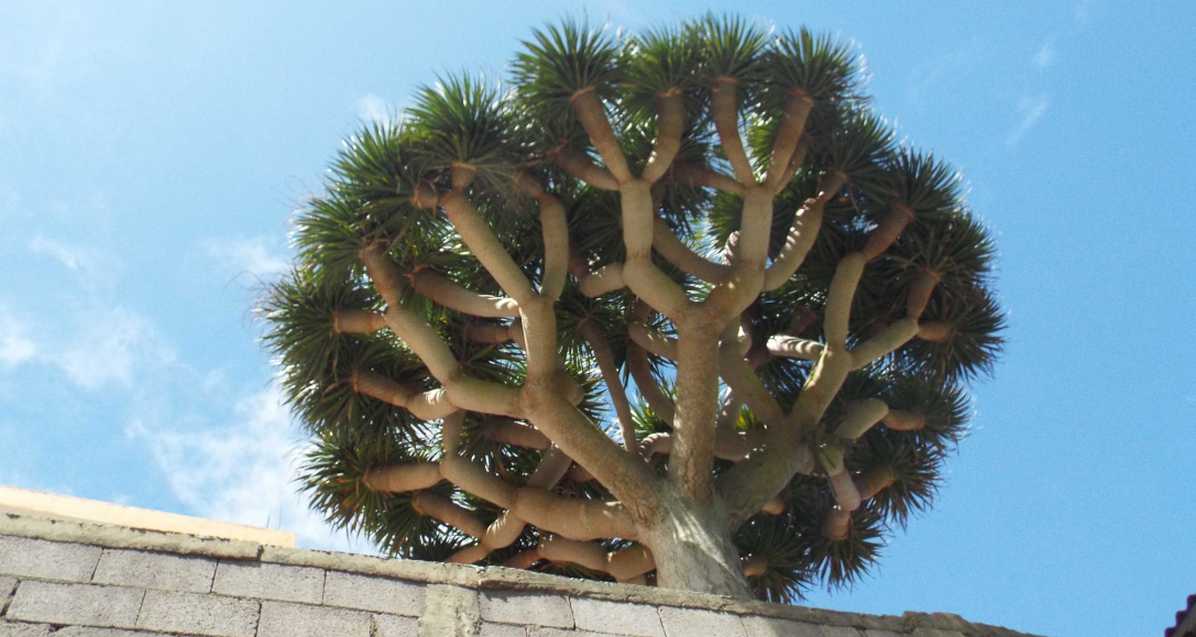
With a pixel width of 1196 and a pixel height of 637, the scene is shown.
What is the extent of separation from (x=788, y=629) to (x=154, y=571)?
2.47 metres

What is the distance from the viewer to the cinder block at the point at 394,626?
384cm

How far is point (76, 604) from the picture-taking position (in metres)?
3.53

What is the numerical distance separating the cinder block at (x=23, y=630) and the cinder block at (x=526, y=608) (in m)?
1.43

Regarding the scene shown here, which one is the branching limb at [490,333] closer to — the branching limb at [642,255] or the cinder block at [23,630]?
the branching limb at [642,255]

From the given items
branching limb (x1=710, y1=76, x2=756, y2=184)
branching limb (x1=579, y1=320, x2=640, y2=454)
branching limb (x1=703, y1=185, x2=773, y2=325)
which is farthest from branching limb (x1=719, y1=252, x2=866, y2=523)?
branching limb (x1=710, y1=76, x2=756, y2=184)

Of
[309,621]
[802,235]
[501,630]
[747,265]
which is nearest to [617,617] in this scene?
[501,630]

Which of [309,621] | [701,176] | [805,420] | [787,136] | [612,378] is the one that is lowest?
[309,621]

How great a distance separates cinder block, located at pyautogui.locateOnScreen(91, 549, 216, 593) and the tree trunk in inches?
111

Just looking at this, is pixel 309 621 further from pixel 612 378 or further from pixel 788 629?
pixel 612 378

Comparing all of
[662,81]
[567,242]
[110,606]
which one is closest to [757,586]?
[567,242]

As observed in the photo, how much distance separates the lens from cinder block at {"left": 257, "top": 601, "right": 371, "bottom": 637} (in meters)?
3.71

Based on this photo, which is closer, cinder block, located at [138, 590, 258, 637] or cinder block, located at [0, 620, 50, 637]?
cinder block, located at [0, 620, 50, 637]

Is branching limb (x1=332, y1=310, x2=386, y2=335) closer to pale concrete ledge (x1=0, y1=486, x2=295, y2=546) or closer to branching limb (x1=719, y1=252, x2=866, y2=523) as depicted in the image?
branching limb (x1=719, y1=252, x2=866, y2=523)

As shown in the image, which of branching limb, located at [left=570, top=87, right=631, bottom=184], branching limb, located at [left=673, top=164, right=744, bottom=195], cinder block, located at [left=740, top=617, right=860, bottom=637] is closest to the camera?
cinder block, located at [left=740, top=617, right=860, bottom=637]
